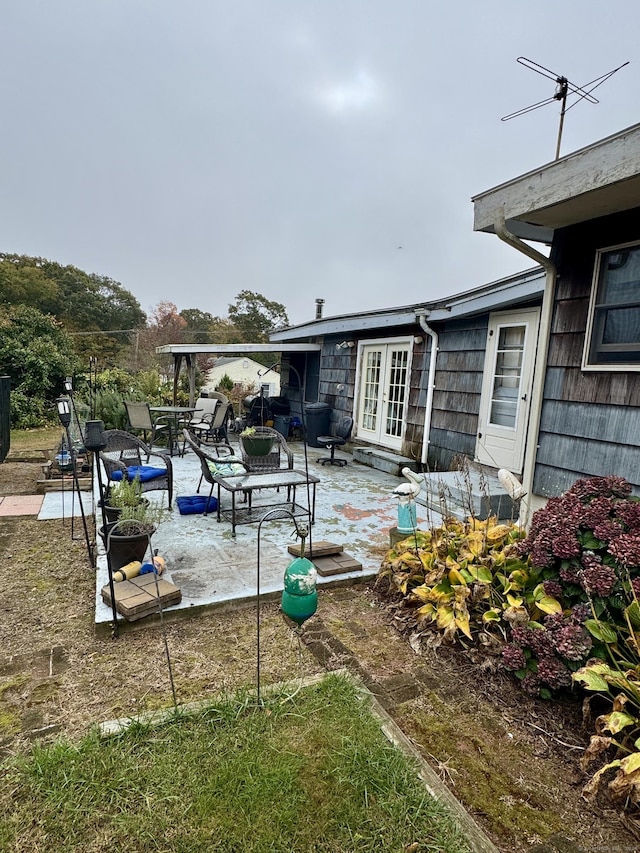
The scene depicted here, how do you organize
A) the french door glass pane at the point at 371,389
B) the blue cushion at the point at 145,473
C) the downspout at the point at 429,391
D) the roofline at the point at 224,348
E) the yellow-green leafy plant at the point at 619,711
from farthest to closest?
1. the roofline at the point at 224,348
2. the french door glass pane at the point at 371,389
3. the downspout at the point at 429,391
4. the blue cushion at the point at 145,473
5. the yellow-green leafy plant at the point at 619,711

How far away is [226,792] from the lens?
1.45 m

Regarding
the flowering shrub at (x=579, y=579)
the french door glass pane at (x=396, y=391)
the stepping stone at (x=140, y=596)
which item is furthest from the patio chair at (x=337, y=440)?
the flowering shrub at (x=579, y=579)

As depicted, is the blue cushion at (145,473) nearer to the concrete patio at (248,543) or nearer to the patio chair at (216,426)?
the concrete patio at (248,543)

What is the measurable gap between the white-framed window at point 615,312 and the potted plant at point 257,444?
116 inches

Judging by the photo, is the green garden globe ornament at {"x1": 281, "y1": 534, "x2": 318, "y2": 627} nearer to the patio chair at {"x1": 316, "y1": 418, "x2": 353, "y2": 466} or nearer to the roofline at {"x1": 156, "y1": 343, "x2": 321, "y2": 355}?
the patio chair at {"x1": 316, "y1": 418, "x2": 353, "y2": 466}

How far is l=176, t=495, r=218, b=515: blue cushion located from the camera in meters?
4.21

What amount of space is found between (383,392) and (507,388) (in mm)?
2534

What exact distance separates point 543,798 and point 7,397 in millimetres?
9340

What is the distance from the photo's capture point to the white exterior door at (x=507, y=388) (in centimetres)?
482

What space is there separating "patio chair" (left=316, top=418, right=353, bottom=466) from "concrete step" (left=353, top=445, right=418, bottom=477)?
295 millimetres

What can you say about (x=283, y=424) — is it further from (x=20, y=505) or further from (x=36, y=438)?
(x=20, y=505)

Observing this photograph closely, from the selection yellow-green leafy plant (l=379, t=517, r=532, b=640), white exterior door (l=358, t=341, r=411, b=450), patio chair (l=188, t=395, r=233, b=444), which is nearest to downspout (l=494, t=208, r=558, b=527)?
yellow-green leafy plant (l=379, t=517, r=532, b=640)

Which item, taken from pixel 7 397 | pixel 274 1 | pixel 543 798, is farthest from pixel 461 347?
pixel 7 397

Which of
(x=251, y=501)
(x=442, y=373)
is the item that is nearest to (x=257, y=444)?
(x=251, y=501)
